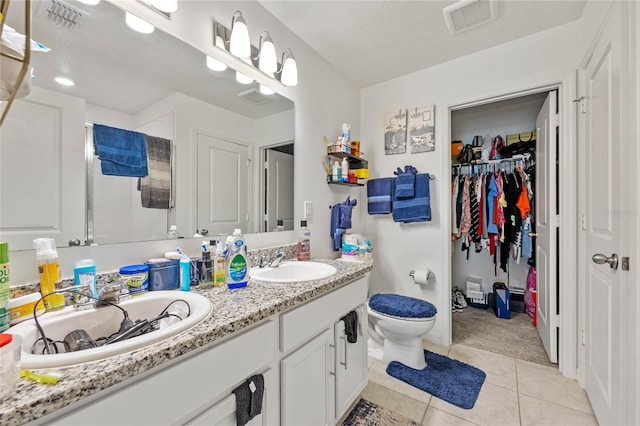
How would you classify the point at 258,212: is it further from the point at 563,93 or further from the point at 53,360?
the point at 563,93

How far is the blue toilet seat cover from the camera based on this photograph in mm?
1804

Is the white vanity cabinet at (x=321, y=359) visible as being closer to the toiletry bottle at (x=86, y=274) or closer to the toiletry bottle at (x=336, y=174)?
the toiletry bottle at (x=86, y=274)

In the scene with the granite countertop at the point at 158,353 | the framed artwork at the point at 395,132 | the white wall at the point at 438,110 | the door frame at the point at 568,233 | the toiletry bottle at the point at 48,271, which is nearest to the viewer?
the granite countertop at the point at 158,353

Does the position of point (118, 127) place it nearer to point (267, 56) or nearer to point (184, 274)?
point (184, 274)

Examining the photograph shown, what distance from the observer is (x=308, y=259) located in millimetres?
1779

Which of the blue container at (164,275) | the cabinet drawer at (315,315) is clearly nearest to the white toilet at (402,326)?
the cabinet drawer at (315,315)

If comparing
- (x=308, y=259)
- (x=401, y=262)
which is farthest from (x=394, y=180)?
(x=308, y=259)

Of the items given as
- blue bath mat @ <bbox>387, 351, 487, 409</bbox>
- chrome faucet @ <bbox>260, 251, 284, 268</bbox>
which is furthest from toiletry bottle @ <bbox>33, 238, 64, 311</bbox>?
blue bath mat @ <bbox>387, 351, 487, 409</bbox>

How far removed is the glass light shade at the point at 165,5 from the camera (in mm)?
1081

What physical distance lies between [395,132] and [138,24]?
2.00 m

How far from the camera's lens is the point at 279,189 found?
1.75m

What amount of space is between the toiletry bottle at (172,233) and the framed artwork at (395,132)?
197 centimetres

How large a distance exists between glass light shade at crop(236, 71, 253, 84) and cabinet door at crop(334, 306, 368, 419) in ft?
4.65

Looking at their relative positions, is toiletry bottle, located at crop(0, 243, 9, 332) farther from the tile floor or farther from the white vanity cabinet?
the tile floor
